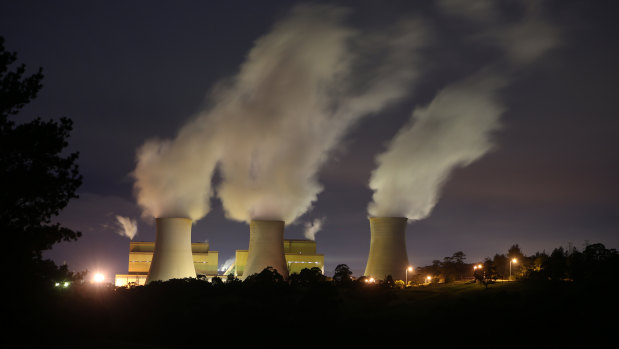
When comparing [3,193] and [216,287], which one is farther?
[216,287]

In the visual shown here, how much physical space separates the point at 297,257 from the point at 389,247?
28.2 m

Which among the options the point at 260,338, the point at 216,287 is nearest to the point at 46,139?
the point at 260,338

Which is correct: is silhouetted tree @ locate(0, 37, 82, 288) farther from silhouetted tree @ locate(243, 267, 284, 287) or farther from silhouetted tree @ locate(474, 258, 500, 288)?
silhouetted tree @ locate(474, 258, 500, 288)

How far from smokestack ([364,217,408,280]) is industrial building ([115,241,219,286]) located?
3158 cm

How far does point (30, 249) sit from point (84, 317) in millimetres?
13841

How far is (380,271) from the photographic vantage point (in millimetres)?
46812

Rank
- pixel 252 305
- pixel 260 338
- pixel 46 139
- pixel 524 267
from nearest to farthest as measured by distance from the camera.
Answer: pixel 46 139 → pixel 260 338 → pixel 252 305 → pixel 524 267

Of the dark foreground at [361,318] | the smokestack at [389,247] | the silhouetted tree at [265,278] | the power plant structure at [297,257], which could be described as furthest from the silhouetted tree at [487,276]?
the power plant structure at [297,257]

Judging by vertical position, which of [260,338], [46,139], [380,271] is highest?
[46,139]

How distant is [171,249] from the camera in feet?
145

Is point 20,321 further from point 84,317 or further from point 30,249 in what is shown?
point 84,317

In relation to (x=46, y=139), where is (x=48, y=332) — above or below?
below

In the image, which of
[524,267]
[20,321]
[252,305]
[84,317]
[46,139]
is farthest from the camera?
[524,267]

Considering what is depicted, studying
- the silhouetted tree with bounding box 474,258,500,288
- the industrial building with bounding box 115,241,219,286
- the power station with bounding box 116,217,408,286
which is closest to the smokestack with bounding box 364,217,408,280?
the power station with bounding box 116,217,408,286
